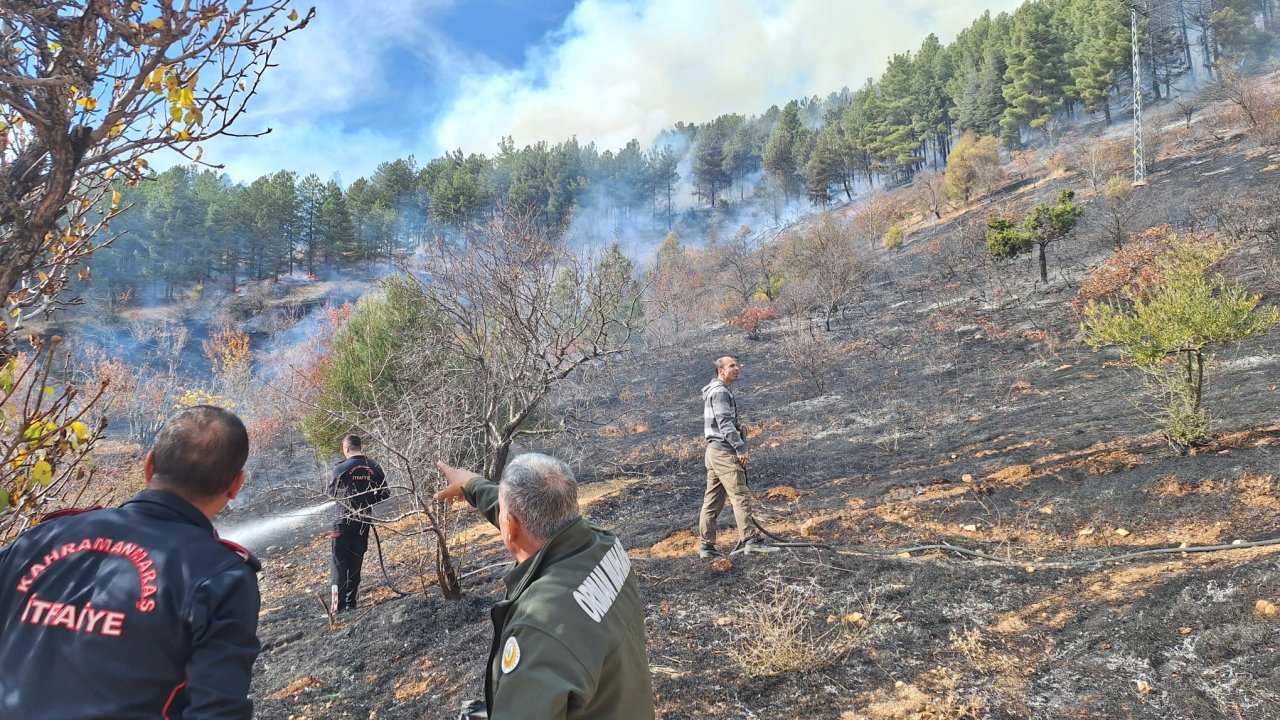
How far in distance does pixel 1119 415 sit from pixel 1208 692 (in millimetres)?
7109

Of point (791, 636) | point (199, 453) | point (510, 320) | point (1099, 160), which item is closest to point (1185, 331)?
point (791, 636)

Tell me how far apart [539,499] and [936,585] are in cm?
372

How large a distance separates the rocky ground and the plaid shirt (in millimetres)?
959

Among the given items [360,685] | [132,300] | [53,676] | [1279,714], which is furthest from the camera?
[132,300]

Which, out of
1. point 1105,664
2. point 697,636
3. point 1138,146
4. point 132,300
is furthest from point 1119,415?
point 132,300

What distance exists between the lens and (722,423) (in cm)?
527

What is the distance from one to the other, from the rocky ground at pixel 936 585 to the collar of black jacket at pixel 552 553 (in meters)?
2.01

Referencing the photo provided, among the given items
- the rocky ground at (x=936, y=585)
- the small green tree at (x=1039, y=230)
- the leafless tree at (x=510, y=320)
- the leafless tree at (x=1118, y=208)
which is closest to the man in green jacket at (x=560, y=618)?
the rocky ground at (x=936, y=585)

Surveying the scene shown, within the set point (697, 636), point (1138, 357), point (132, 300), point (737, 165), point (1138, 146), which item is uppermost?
point (737, 165)

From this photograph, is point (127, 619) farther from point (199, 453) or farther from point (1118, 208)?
point (1118, 208)

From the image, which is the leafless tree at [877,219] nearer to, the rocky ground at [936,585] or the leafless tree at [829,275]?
the leafless tree at [829,275]

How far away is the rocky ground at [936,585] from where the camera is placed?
10.2 ft

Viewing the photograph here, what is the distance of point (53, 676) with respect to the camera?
1.27m

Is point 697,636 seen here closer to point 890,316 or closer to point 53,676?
point 53,676
